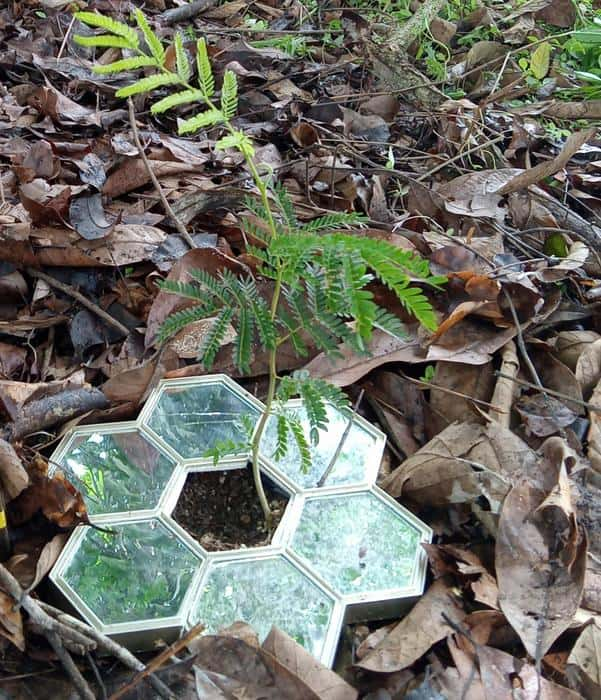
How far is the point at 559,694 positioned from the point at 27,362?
131cm

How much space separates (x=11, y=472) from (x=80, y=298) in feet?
1.95

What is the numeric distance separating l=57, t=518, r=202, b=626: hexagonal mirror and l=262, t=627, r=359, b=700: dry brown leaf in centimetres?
19

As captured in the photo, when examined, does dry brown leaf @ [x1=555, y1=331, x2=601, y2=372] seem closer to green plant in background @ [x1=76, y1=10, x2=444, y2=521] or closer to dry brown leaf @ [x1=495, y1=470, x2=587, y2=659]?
dry brown leaf @ [x1=495, y1=470, x2=587, y2=659]

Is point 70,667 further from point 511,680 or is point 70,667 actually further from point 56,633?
point 511,680

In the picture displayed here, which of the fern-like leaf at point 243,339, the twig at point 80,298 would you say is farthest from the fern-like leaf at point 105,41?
the twig at point 80,298

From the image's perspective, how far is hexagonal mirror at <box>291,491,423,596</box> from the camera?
4.33 ft

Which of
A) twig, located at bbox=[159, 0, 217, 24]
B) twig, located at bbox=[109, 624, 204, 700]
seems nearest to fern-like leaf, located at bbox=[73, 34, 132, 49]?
twig, located at bbox=[109, 624, 204, 700]

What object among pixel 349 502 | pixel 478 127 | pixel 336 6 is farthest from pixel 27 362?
pixel 336 6

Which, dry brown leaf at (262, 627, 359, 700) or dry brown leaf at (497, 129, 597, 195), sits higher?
dry brown leaf at (497, 129, 597, 195)

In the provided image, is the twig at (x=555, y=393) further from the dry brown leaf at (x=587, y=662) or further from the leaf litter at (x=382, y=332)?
the dry brown leaf at (x=587, y=662)

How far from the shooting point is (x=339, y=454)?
153 centimetres

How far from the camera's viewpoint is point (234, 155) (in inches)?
92.8

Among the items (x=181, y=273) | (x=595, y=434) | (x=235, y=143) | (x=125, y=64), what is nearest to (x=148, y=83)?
(x=125, y=64)

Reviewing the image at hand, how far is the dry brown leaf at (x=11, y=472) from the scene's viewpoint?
4.25 ft
